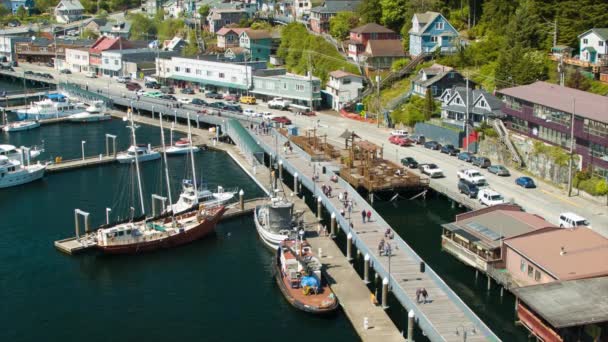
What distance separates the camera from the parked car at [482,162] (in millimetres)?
76350

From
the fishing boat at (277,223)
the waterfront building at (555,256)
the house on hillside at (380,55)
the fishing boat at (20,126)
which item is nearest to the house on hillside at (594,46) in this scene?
the house on hillside at (380,55)

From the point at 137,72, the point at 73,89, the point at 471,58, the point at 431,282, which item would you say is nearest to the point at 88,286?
the point at 431,282

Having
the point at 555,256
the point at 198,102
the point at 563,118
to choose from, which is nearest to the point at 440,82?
the point at 563,118

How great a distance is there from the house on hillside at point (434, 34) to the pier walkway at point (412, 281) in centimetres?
4473

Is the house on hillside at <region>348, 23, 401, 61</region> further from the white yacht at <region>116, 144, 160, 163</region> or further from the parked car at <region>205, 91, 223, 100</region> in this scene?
the white yacht at <region>116, 144, 160, 163</region>

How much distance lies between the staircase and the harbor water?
941 inches

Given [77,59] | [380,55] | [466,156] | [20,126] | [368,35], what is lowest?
[466,156]

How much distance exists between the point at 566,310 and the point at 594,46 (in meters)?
52.4

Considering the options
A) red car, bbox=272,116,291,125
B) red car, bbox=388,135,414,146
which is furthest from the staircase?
red car, bbox=272,116,291,125

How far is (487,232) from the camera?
56.6 metres

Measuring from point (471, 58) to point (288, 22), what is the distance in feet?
178

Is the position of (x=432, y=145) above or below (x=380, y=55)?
below

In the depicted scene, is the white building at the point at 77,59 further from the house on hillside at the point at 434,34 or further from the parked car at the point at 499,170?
the parked car at the point at 499,170

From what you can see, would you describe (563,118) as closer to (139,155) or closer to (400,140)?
(400,140)
